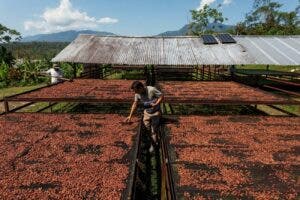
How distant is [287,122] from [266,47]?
13.3m

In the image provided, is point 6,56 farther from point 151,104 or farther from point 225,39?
point 151,104

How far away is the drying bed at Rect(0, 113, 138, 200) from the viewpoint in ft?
12.6

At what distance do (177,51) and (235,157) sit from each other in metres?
14.2

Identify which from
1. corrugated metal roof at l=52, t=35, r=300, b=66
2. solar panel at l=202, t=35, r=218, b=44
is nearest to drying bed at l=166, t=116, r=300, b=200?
corrugated metal roof at l=52, t=35, r=300, b=66

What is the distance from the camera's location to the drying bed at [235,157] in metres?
3.84

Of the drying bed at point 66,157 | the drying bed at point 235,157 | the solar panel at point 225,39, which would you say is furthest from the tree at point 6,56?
the drying bed at point 235,157

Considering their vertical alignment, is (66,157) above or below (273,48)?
below

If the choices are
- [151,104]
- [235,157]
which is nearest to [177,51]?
[151,104]

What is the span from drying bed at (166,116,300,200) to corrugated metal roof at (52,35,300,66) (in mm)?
10172

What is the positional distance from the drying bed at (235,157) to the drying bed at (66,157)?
816mm

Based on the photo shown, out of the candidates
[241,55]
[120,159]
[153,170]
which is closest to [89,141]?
[120,159]

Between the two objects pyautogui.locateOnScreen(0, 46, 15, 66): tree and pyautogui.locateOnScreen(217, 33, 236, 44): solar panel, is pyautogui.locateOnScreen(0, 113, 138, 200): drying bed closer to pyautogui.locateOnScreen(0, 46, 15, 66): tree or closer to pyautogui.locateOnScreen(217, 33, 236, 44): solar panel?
pyautogui.locateOnScreen(217, 33, 236, 44): solar panel

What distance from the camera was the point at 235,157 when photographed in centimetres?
496

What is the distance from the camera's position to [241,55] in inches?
682
